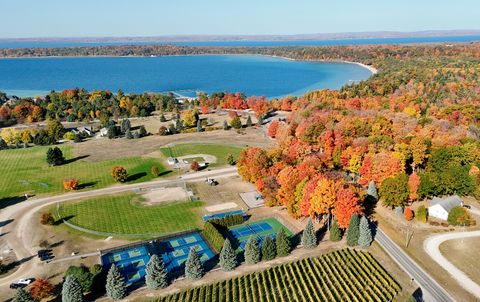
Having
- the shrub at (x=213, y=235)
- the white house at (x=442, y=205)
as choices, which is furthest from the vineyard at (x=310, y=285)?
the white house at (x=442, y=205)

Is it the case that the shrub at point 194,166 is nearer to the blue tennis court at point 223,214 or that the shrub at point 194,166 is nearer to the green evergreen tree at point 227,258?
the blue tennis court at point 223,214

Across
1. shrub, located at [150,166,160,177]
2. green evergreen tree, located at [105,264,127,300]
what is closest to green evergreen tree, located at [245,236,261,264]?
green evergreen tree, located at [105,264,127,300]

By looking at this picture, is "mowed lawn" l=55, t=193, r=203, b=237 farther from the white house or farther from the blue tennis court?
the white house

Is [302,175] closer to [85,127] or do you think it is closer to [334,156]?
[334,156]

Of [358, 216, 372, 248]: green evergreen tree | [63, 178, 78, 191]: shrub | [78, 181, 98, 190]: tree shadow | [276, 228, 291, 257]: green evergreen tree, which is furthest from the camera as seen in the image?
[78, 181, 98, 190]: tree shadow

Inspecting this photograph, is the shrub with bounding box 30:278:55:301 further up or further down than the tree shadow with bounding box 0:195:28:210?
further up

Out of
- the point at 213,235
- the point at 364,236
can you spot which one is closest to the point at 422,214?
the point at 364,236

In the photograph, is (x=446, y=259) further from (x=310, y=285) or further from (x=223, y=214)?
(x=223, y=214)
